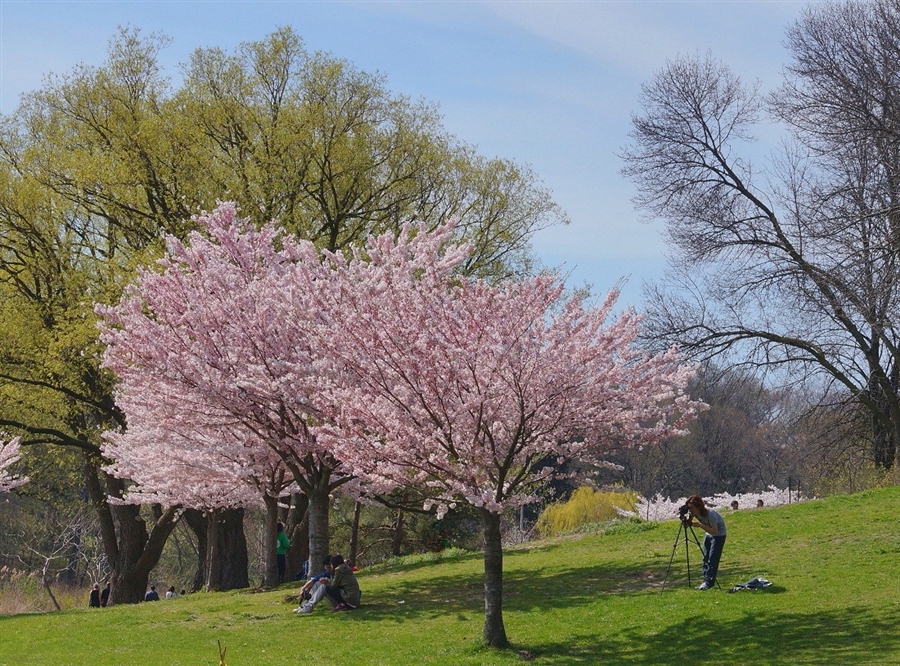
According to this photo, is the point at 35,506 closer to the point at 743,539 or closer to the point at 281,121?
the point at 281,121

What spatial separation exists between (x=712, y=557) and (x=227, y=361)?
26.3 feet

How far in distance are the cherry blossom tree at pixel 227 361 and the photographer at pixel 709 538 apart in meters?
5.76

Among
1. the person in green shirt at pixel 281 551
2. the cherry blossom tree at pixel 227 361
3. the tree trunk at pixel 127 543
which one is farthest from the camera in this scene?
the tree trunk at pixel 127 543

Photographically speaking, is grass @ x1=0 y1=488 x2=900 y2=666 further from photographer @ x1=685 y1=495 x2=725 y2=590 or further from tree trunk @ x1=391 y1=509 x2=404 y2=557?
tree trunk @ x1=391 y1=509 x2=404 y2=557

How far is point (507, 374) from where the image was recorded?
462 inches

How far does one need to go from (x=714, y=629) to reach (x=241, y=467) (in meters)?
9.25

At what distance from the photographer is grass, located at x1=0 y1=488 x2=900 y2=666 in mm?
11141

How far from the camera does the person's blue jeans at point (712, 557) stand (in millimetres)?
13836

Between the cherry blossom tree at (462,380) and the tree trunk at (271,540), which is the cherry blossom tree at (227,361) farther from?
the tree trunk at (271,540)

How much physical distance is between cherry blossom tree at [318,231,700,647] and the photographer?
6.55ft

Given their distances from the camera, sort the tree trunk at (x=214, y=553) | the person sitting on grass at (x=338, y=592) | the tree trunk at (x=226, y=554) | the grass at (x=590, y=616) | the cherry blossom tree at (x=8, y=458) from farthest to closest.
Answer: the tree trunk at (x=226, y=554)
the tree trunk at (x=214, y=553)
the cherry blossom tree at (x=8, y=458)
the person sitting on grass at (x=338, y=592)
the grass at (x=590, y=616)

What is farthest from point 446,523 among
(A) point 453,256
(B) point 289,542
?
(A) point 453,256

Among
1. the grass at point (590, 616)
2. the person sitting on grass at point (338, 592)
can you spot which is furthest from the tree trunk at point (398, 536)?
the person sitting on grass at point (338, 592)

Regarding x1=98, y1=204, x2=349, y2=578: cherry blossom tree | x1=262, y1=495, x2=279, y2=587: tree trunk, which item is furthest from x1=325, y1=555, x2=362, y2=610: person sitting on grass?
x1=262, y1=495, x2=279, y2=587: tree trunk
